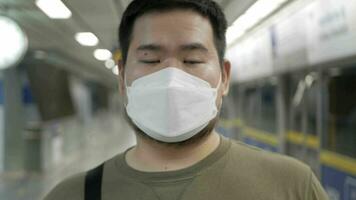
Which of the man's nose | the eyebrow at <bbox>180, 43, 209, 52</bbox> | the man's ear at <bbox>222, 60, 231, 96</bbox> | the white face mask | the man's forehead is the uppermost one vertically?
the man's forehead

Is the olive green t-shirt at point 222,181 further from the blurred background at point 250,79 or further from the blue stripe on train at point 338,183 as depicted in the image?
the blue stripe on train at point 338,183

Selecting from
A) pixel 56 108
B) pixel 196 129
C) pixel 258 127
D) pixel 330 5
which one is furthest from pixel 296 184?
pixel 56 108

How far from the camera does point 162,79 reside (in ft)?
4.97

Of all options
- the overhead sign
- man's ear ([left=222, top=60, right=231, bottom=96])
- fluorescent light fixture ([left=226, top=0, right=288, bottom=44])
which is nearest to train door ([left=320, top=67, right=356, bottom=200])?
fluorescent light fixture ([left=226, top=0, right=288, bottom=44])

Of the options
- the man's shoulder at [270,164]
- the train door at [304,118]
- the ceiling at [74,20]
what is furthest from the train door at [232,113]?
the man's shoulder at [270,164]

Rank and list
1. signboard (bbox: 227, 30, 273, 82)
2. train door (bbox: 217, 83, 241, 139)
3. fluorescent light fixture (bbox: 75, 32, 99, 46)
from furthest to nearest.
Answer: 1. train door (bbox: 217, 83, 241, 139)
2. fluorescent light fixture (bbox: 75, 32, 99, 46)
3. signboard (bbox: 227, 30, 273, 82)

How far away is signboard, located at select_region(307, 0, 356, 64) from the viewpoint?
388 centimetres

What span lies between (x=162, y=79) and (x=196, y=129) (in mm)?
191

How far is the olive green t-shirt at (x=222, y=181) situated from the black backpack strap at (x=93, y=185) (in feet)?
0.05

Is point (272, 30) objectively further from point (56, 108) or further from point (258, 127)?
point (56, 108)

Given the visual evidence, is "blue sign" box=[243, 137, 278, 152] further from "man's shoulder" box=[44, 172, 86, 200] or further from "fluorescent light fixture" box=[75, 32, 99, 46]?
"man's shoulder" box=[44, 172, 86, 200]

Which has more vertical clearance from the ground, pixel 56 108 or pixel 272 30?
pixel 272 30

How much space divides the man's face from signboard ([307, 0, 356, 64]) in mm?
2534

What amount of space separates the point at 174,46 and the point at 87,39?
25.7 ft
